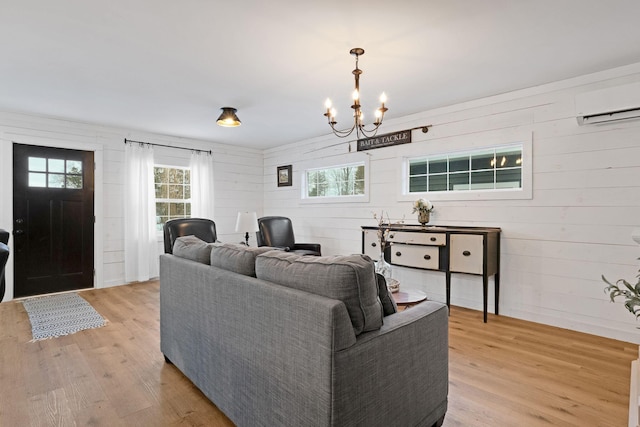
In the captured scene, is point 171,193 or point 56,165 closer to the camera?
point 56,165

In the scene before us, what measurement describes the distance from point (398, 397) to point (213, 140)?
5366mm

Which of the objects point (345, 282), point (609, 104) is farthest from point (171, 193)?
point (609, 104)

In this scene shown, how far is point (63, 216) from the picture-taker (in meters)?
4.63

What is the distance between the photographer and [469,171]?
157 inches

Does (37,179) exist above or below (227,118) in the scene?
below

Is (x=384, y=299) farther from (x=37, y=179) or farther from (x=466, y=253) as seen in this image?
(x=37, y=179)

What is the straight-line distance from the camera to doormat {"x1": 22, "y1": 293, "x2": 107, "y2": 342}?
318 cm

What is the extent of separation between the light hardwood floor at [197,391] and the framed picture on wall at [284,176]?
351 centimetres

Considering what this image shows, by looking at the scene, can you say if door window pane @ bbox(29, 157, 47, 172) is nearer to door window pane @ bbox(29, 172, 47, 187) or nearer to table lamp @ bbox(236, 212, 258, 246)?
door window pane @ bbox(29, 172, 47, 187)

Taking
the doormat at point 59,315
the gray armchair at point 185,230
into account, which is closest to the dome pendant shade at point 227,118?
the gray armchair at point 185,230

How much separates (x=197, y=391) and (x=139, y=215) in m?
3.72

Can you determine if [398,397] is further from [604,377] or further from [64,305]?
[64,305]

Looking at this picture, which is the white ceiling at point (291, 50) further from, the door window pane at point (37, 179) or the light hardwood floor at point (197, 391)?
the light hardwood floor at point (197, 391)

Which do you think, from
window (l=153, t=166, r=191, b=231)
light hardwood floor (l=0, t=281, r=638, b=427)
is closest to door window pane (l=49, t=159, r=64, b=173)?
window (l=153, t=166, r=191, b=231)
